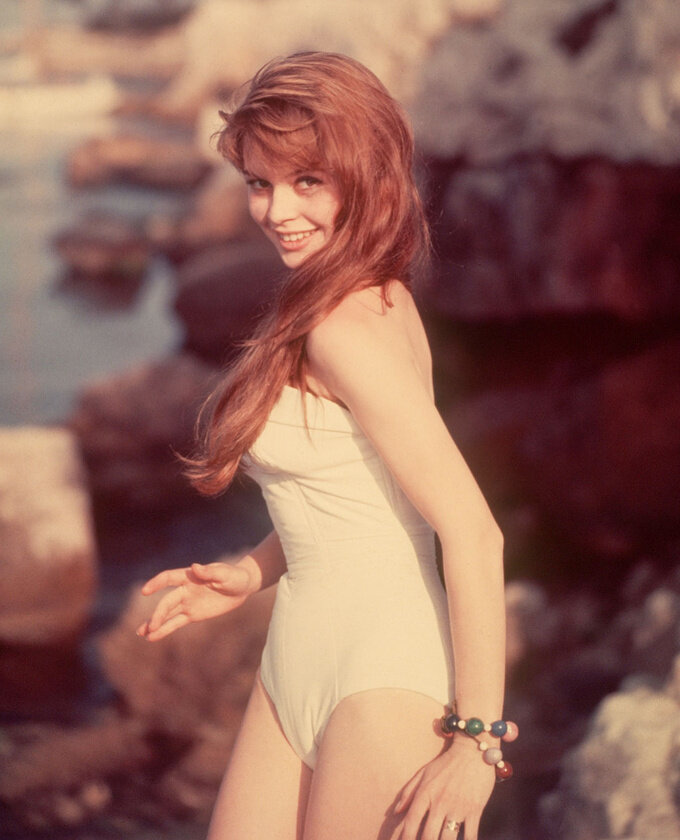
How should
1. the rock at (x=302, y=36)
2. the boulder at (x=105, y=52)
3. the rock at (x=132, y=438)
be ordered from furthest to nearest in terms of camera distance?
1. the boulder at (x=105, y=52)
2. the rock at (x=132, y=438)
3. the rock at (x=302, y=36)

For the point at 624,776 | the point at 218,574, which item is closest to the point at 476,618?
the point at 218,574

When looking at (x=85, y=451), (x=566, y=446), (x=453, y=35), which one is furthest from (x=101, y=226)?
(x=566, y=446)

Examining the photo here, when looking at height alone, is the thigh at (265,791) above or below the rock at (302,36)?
below

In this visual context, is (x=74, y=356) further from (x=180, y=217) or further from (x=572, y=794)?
(x=572, y=794)

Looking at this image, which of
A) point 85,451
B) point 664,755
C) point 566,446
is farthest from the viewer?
point 85,451

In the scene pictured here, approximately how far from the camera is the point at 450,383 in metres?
5.02

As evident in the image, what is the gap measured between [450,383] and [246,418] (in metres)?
3.60

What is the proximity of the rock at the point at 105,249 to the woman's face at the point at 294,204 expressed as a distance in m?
7.35

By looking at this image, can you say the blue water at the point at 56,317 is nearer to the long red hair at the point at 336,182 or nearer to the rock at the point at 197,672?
the rock at the point at 197,672

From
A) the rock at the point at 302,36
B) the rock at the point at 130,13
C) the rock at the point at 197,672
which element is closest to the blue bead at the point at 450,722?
the rock at the point at 302,36

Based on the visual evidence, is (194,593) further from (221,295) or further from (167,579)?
(221,295)

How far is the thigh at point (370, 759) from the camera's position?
1384 millimetres

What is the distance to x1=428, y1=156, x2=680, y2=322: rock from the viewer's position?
3.84 meters

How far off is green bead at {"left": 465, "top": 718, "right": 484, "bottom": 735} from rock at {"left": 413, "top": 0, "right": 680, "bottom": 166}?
111 inches
